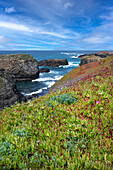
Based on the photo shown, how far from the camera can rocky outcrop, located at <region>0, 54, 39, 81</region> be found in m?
48.2

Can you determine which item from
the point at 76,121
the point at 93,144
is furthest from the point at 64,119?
the point at 93,144

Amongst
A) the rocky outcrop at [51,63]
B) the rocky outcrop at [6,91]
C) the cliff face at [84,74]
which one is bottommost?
the rocky outcrop at [6,91]

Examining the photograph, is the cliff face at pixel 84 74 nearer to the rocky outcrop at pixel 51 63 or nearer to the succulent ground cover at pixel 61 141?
the succulent ground cover at pixel 61 141

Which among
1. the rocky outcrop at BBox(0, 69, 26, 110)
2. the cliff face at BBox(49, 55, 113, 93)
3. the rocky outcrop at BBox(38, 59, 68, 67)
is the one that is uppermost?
the rocky outcrop at BBox(38, 59, 68, 67)

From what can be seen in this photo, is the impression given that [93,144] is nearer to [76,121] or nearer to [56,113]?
[76,121]

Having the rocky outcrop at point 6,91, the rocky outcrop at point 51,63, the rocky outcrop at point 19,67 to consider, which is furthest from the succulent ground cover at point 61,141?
the rocky outcrop at point 51,63

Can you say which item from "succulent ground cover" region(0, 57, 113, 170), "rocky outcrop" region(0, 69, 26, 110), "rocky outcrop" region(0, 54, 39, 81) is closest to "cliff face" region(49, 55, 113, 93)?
"succulent ground cover" region(0, 57, 113, 170)

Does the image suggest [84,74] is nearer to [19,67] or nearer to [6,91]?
[6,91]

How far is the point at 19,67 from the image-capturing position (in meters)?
48.7

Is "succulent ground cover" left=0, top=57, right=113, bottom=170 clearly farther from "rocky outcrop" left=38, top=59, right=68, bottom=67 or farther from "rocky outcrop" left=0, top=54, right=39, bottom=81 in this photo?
"rocky outcrop" left=38, top=59, right=68, bottom=67

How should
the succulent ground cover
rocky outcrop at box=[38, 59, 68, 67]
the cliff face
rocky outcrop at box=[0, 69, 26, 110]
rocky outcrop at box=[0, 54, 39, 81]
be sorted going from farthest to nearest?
1. rocky outcrop at box=[38, 59, 68, 67]
2. rocky outcrop at box=[0, 54, 39, 81]
3. rocky outcrop at box=[0, 69, 26, 110]
4. the cliff face
5. the succulent ground cover

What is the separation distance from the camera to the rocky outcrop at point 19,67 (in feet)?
158

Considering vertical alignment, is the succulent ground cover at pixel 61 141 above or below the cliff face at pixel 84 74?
below

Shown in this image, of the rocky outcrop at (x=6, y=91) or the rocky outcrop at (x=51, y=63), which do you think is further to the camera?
the rocky outcrop at (x=51, y=63)
